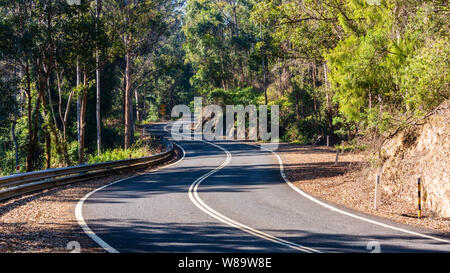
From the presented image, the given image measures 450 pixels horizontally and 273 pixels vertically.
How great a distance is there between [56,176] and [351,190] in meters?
10.5

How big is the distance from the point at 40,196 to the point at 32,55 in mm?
12792

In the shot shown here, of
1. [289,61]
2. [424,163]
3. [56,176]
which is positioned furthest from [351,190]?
[289,61]

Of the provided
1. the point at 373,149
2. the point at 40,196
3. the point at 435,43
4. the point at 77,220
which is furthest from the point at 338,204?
the point at 40,196

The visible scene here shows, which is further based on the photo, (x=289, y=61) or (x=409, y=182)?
(x=289, y=61)

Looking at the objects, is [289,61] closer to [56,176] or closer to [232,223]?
[56,176]

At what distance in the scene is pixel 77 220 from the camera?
8.91 meters

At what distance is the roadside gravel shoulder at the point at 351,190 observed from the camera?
30.8 feet

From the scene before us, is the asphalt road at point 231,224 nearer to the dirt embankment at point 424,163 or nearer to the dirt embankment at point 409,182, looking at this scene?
the dirt embankment at point 409,182

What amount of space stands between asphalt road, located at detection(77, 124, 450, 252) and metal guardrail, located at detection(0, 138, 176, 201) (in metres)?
1.86

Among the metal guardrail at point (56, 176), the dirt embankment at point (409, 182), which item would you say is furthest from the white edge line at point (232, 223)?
the metal guardrail at point (56, 176)

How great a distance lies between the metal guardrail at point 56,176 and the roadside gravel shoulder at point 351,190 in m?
8.23

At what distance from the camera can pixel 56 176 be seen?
14297 millimetres

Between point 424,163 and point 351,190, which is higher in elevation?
point 424,163
